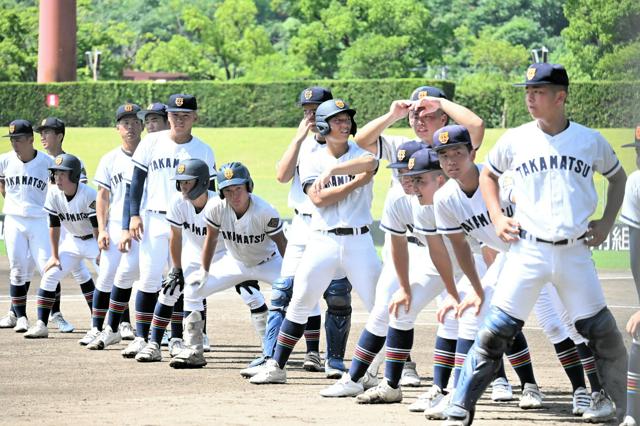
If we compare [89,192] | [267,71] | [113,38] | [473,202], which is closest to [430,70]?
[267,71]

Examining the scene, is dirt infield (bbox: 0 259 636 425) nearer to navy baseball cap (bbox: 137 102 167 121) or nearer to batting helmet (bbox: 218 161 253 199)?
batting helmet (bbox: 218 161 253 199)

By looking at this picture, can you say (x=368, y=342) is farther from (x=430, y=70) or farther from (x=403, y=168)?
(x=430, y=70)

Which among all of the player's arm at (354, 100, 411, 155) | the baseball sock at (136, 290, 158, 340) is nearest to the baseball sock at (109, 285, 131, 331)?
the baseball sock at (136, 290, 158, 340)

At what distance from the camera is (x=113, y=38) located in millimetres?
65062

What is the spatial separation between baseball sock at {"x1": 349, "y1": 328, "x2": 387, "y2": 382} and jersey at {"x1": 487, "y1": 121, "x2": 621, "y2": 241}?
1.82 m

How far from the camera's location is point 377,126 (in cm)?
866

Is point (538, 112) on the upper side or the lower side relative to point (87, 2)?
lower

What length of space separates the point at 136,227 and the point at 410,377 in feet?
9.60

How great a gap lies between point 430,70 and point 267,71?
1103 centimetres

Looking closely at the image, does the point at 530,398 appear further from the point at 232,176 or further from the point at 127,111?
the point at 127,111

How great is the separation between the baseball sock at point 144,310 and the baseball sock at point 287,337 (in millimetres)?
2057

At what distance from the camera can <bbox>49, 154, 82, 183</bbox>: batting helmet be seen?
12188 millimetres

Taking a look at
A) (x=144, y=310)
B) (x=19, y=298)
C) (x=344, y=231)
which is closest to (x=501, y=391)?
(x=344, y=231)

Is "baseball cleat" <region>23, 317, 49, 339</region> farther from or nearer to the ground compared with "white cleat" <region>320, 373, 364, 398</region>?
nearer to the ground
